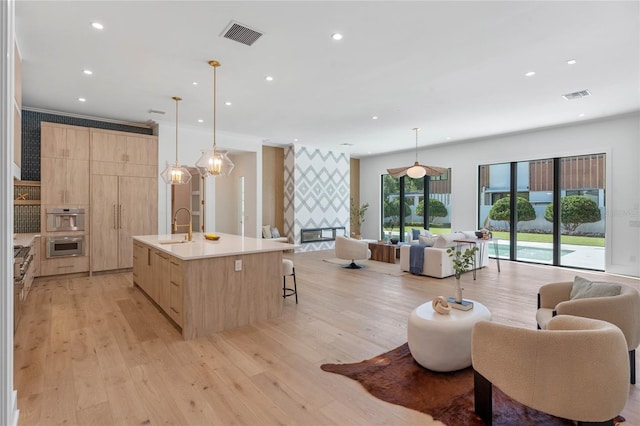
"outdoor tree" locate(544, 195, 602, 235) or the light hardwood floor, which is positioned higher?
"outdoor tree" locate(544, 195, 602, 235)

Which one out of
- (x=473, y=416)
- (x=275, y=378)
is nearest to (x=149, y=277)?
(x=275, y=378)

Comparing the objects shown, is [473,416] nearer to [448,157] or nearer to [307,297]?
[307,297]

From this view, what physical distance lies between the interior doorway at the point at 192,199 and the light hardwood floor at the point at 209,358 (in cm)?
274

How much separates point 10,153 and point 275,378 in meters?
2.20

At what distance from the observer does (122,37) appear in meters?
3.39

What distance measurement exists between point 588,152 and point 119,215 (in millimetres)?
9431

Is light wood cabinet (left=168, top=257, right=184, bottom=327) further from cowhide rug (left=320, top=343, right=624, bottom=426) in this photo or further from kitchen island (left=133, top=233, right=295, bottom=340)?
cowhide rug (left=320, top=343, right=624, bottom=426)

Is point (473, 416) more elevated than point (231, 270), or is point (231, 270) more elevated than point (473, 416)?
point (231, 270)

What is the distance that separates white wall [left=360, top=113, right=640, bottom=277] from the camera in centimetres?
625

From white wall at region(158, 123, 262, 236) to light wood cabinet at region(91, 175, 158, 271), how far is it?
21 cm

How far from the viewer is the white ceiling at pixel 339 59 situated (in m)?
2.96

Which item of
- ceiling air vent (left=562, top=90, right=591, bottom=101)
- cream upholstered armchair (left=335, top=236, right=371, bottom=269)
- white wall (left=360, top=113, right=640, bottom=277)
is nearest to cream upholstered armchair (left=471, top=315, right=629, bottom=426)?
ceiling air vent (left=562, top=90, right=591, bottom=101)

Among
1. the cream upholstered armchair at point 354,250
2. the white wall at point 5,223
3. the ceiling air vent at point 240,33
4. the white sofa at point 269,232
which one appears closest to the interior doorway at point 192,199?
the white sofa at point 269,232

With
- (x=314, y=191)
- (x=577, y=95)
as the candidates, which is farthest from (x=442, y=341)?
(x=314, y=191)
